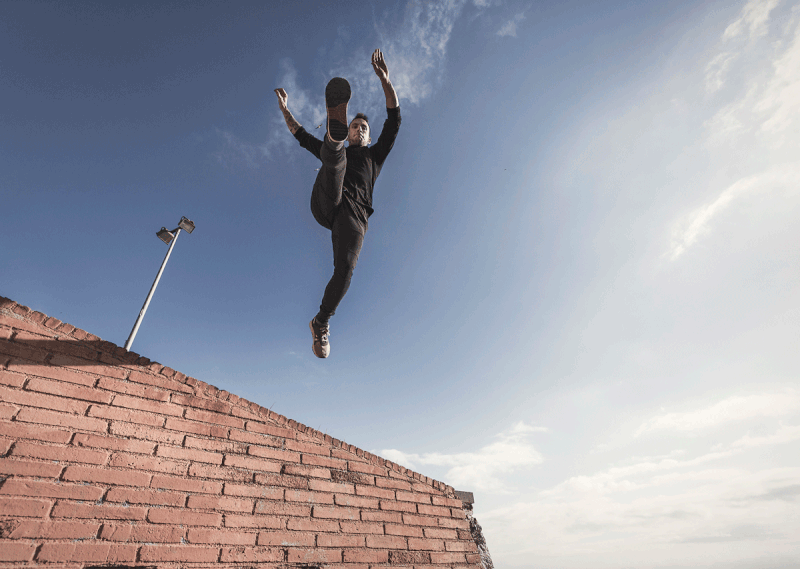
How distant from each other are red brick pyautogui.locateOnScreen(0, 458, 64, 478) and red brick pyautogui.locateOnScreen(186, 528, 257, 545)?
893 mm

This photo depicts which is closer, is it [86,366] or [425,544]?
[86,366]

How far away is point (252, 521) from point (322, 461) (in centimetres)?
74

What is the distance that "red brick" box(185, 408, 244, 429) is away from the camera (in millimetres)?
2703

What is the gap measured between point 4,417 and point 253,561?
1798mm

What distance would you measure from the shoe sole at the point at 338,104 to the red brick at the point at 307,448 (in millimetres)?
2587

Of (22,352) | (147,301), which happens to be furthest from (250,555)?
(147,301)

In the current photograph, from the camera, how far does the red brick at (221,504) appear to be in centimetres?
240

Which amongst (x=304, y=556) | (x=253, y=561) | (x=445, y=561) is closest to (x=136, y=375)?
(x=253, y=561)

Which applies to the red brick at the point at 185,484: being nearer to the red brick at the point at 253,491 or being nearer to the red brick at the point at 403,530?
the red brick at the point at 253,491

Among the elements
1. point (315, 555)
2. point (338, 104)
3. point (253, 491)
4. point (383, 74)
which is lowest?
point (315, 555)

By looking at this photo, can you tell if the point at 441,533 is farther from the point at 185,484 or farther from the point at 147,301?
the point at 147,301

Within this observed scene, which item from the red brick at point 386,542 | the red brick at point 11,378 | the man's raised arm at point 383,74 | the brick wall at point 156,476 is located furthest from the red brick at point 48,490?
the man's raised arm at point 383,74

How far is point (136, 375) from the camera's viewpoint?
2619 mm

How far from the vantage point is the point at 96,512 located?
2082 millimetres
